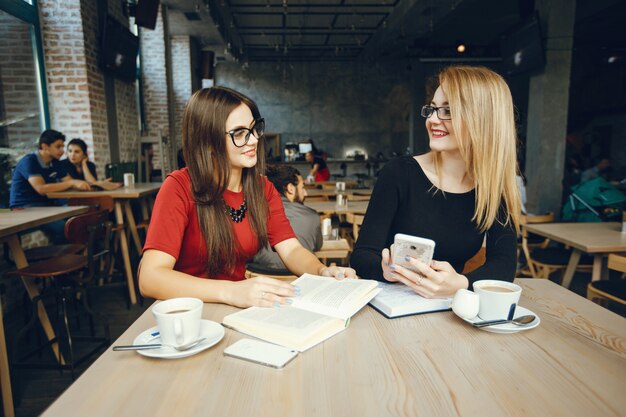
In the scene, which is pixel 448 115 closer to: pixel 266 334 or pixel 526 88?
pixel 266 334

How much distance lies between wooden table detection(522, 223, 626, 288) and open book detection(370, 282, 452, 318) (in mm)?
2005

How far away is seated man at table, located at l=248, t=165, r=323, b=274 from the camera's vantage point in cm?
241

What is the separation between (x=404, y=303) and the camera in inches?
46.9

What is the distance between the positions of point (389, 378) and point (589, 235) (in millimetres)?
2802

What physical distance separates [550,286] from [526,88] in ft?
45.3

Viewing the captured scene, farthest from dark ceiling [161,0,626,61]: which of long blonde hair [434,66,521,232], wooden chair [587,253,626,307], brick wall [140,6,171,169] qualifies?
long blonde hair [434,66,521,232]

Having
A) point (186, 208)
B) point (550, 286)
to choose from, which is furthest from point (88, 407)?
point (550, 286)

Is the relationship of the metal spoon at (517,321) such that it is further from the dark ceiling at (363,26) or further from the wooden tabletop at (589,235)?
the dark ceiling at (363,26)

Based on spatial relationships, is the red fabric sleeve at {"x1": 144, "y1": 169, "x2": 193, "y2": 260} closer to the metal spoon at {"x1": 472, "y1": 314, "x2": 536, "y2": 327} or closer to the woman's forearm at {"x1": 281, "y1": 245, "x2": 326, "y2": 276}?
the woman's forearm at {"x1": 281, "y1": 245, "x2": 326, "y2": 276}

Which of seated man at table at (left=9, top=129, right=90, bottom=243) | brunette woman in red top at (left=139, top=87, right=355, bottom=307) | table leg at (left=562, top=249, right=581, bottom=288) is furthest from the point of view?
seated man at table at (left=9, top=129, right=90, bottom=243)

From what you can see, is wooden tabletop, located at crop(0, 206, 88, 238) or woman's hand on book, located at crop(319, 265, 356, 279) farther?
wooden tabletop, located at crop(0, 206, 88, 238)

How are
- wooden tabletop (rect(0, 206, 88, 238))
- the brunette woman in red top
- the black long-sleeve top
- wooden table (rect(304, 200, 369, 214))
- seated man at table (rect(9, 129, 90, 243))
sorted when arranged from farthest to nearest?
wooden table (rect(304, 200, 369, 214)) → seated man at table (rect(9, 129, 90, 243)) → wooden tabletop (rect(0, 206, 88, 238)) → the black long-sleeve top → the brunette woman in red top

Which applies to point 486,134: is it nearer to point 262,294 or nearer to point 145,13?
point 262,294

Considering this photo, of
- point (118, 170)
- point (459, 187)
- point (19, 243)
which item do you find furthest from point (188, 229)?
point (118, 170)
